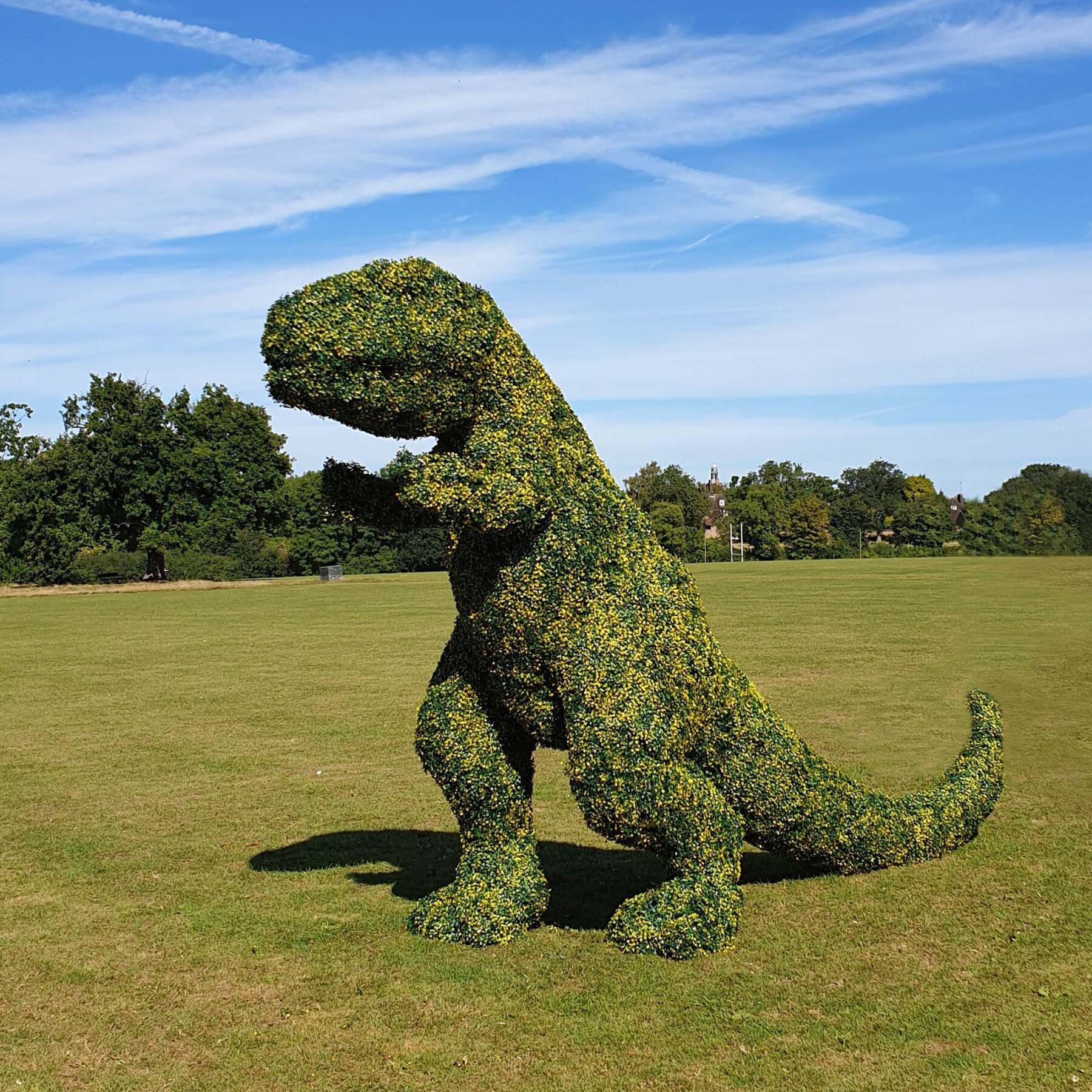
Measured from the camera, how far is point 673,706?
6848 mm

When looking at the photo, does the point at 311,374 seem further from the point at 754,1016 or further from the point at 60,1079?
the point at 754,1016

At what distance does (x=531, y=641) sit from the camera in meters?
6.87

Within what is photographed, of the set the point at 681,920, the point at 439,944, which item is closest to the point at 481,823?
the point at 439,944

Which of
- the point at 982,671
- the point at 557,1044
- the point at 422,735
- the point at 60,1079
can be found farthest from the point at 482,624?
the point at 982,671

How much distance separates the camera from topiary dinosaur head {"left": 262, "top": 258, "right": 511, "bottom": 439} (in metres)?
6.61

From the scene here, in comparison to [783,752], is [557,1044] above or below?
below

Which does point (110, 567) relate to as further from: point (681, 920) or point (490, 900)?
point (681, 920)

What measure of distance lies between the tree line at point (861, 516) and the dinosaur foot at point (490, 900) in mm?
50275

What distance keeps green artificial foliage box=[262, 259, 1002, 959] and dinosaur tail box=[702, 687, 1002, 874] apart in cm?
2

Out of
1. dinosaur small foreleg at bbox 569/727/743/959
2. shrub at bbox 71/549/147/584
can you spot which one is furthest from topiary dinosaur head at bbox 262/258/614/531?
shrub at bbox 71/549/147/584

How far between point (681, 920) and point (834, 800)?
4.99ft

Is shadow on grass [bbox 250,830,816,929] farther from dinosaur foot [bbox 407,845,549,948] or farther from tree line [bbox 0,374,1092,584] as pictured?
tree line [bbox 0,374,1092,584]

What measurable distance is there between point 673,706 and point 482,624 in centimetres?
127

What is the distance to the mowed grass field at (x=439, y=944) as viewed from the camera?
5.77 m
